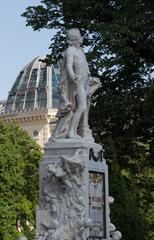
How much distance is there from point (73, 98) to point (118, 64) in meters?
9.03

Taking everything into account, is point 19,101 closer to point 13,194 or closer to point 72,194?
point 13,194

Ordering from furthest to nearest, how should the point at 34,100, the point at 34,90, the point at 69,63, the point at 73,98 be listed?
the point at 34,90 → the point at 34,100 → the point at 69,63 → the point at 73,98

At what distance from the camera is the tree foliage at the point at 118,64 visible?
74.3ft

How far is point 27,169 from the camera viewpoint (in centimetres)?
4434

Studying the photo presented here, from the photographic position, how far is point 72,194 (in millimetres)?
13828

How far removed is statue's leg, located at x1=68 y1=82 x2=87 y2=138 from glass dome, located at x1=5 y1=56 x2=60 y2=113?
60.7 m

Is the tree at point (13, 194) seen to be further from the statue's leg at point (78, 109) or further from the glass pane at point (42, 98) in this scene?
the glass pane at point (42, 98)

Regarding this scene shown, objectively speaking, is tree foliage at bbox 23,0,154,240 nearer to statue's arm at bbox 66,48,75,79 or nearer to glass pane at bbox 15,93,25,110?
statue's arm at bbox 66,48,75,79

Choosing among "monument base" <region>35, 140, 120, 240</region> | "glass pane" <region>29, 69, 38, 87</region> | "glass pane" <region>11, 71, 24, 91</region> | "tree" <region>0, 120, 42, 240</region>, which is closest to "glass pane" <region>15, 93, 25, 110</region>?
"glass pane" <region>29, 69, 38, 87</region>

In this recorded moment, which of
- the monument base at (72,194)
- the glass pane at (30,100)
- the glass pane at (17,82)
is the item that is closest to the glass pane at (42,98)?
the glass pane at (30,100)

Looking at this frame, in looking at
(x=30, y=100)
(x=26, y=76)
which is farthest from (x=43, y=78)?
(x=26, y=76)

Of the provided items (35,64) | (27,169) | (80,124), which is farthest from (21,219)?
(35,64)

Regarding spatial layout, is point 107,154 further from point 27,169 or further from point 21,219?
point 27,169

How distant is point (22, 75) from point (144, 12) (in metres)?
61.5
